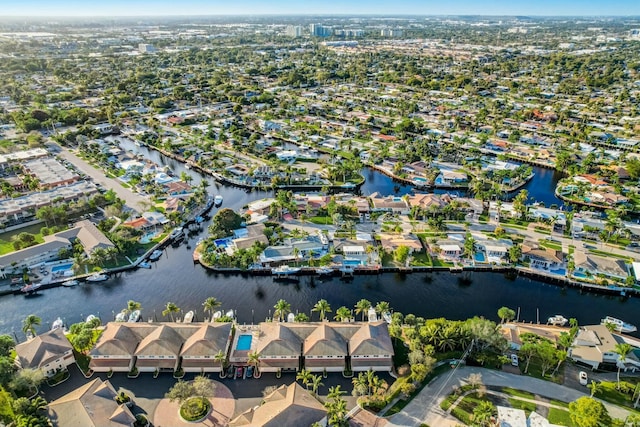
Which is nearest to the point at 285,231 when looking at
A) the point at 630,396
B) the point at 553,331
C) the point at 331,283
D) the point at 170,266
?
the point at 331,283

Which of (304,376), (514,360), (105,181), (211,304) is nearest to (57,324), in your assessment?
(211,304)

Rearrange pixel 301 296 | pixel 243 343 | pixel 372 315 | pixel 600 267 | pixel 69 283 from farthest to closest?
pixel 600 267
pixel 69 283
pixel 301 296
pixel 372 315
pixel 243 343

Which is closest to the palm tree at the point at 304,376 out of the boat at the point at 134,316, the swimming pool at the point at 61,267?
the boat at the point at 134,316

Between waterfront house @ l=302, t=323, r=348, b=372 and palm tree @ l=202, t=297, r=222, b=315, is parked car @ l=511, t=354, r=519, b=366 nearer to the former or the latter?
waterfront house @ l=302, t=323, r=348, b=372

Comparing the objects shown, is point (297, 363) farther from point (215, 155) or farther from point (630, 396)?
point (215, 155)

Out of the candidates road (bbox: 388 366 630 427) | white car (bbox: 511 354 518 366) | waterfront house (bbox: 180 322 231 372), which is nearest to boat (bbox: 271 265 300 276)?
waterfront house (bbox: 180 322 231 372)

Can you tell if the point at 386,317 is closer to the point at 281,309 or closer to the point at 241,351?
the point at 281,309

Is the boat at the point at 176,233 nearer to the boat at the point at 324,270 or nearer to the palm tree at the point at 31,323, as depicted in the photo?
the palm tree at the point at 31,323
